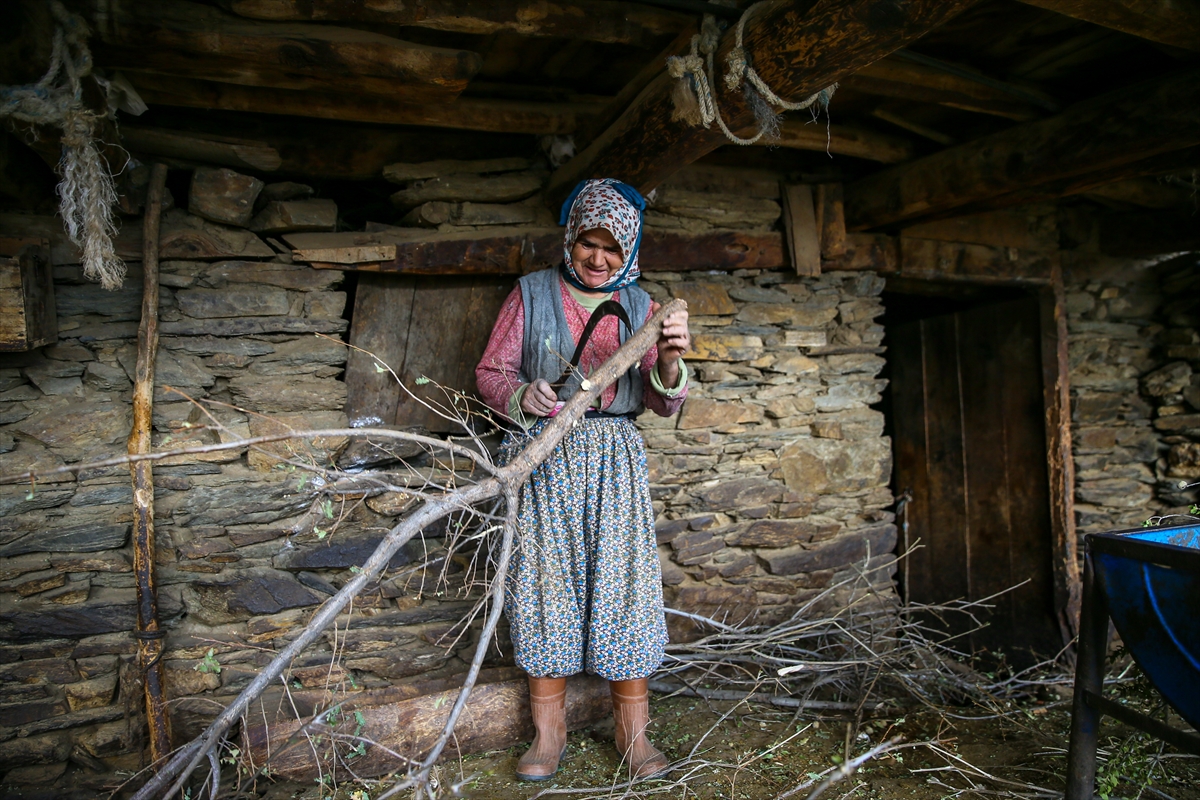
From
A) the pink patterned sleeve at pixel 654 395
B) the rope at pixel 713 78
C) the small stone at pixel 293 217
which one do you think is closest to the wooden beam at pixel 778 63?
the rope at pixel 713 78

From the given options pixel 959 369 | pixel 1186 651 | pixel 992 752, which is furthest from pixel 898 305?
pixel 1186 651

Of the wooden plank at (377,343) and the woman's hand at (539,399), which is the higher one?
the wooden plank at (377,343)

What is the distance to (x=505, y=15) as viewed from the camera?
1.88 metres

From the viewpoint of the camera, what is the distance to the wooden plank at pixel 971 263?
3.30 metres

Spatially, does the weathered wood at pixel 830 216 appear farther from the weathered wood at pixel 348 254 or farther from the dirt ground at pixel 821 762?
the dirt ground at pixel 821 762

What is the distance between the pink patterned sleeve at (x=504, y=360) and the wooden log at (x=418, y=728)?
95cm

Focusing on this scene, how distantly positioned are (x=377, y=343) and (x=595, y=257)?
0.94m

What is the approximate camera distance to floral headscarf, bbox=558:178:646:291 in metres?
2.11

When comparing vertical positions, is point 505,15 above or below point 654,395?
above

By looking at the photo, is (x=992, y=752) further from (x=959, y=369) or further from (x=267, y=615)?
(x=267, y=615)

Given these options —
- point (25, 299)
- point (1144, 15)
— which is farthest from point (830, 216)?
point (25, 299)

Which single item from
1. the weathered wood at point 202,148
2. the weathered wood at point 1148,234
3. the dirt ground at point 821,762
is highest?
the weathered wood at point 202,148

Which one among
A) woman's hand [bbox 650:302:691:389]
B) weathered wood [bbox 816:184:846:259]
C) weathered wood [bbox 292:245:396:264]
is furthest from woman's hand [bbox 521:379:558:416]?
weathered wood [bbox 816:184:846:259]

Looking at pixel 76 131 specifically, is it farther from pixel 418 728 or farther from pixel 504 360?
pixel 418 728
